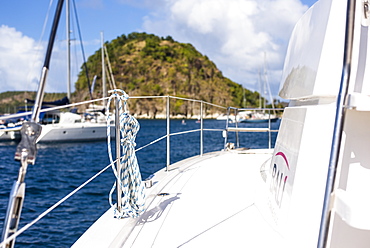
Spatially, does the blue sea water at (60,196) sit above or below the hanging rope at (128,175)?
below

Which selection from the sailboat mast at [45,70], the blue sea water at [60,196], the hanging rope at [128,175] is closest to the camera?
the sailboat mast at [45,70]

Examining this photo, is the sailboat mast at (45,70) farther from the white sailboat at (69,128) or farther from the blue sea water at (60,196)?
the white sailboat at (69,128)

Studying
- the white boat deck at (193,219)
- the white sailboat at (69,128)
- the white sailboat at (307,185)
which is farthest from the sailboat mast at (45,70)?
the white sailboat at (69,128)

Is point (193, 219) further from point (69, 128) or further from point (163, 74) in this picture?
point (163, 74)

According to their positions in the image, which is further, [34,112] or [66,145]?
[66,145]

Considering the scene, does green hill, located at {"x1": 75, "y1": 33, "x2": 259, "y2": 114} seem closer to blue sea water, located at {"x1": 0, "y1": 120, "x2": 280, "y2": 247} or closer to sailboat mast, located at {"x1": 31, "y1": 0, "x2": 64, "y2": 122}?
blue sea water, located at {"x1": 0, "y1": 120, "x2": 280, "y2": 247}

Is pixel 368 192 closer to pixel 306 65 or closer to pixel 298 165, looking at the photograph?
pixel 298 165

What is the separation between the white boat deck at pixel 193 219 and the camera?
1.86 metres

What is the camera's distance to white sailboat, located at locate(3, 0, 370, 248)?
110cm

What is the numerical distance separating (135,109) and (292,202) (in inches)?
3185

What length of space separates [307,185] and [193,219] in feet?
2.89

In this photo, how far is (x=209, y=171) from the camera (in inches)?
144

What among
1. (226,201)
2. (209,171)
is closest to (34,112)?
(226,201)

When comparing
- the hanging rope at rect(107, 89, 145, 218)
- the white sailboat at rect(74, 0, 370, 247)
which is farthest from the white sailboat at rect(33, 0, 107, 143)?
the white sailboat at rect(74, 0, 370, 247)
